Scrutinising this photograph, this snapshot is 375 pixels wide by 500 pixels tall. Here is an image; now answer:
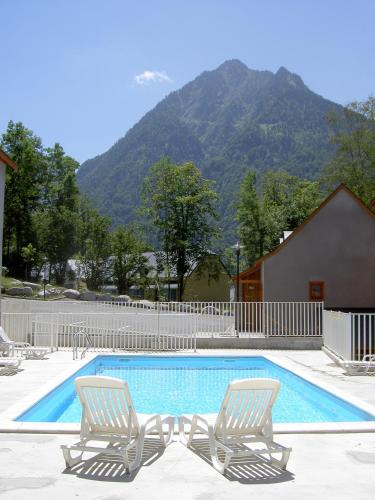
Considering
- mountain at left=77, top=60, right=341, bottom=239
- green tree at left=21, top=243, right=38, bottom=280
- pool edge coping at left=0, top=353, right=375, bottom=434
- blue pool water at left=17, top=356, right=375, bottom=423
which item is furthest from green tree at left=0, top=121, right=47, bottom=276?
mountain at left=77, top=60, right=341, bottom=239

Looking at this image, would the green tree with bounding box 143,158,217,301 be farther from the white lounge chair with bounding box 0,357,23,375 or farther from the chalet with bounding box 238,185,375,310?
the white lounge chair with bounding box 0,357,23,375

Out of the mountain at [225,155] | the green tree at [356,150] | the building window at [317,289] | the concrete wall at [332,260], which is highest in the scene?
the mountain at [225,155]

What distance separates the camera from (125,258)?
5472 cm

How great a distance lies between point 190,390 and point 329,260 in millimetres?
12054

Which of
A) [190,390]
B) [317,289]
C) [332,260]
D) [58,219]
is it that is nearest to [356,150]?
[332,260]

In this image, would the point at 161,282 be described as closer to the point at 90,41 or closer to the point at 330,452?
the point at 90,41

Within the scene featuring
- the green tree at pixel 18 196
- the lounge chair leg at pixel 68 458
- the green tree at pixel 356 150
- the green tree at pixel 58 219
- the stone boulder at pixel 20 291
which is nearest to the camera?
the lounge chair leg at pixel 68 458

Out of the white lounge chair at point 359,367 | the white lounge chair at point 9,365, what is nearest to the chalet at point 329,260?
the white lounge chair at point 359,367

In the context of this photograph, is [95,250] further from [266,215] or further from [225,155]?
[225,155]

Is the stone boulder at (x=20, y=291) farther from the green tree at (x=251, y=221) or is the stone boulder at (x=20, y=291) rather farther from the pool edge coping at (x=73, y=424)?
the pool edge coping at (x=73, y=424)

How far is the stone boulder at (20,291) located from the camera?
135 feet

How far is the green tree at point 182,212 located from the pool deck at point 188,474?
1657 inches

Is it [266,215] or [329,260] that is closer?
[329,260]

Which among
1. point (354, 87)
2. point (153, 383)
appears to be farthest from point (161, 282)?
point (153, 383)
